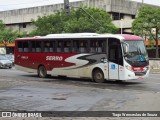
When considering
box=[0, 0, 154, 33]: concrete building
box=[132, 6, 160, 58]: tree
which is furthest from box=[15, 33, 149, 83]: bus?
box=[0, 0, 154, 33]: concrete building

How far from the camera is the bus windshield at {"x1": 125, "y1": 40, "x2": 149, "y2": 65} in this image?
21875mm

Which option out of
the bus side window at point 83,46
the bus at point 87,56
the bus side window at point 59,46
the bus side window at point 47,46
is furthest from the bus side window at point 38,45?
the bus side window at point 83,46

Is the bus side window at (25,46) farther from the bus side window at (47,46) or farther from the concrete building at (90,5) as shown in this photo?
the concrete building at (90,5)

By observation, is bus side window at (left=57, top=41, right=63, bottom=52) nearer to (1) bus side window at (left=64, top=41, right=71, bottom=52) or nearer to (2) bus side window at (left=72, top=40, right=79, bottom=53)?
(1) bus side window at (left=64, top=41, right=71, bottom=52)

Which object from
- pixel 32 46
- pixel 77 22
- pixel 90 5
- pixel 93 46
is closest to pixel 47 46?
pixel 32 46

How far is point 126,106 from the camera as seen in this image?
13062 millimetres

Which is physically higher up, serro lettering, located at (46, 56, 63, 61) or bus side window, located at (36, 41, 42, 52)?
bus side window, located at (36, 41, 42, 52)

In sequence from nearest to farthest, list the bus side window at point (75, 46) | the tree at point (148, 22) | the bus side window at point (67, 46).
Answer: the bus side window at point (75, 46) < the bus side window at point (67, 46) < the tree at point (148, 22)

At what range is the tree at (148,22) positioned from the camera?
52.0 meters

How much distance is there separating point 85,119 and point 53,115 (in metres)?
1.13

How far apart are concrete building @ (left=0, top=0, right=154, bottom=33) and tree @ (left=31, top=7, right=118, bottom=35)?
7971 millimetres

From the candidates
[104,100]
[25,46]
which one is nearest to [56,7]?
[25,46]

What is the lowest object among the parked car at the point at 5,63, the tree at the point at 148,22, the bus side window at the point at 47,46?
the parked car at the point at 5,63

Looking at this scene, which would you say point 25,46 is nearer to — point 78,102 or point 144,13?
point 78,102
